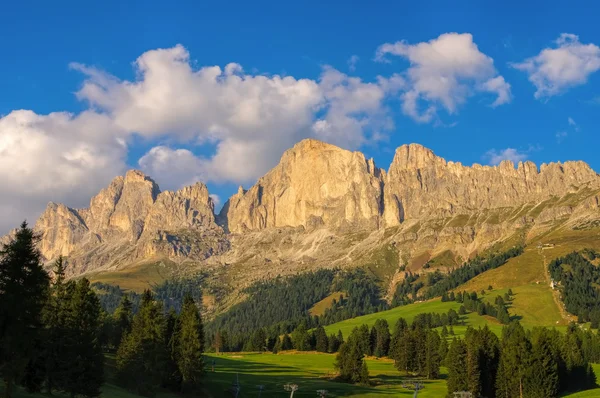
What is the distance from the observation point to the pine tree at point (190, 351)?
300 ft

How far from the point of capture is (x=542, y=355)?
10850 centimetres

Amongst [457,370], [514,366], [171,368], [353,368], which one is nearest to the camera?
[171,368]

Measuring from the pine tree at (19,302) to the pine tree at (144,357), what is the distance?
122ft

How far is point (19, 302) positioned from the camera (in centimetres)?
4331

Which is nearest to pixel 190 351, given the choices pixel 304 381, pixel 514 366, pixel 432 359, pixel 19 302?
pixel 304 381

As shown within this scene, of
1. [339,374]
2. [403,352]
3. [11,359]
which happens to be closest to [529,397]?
[339,374]

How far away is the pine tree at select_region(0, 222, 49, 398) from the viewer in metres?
42.5

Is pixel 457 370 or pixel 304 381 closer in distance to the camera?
pixel 457 370

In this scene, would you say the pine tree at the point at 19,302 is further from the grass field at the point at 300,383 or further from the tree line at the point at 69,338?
the grass field at the point at 300,383

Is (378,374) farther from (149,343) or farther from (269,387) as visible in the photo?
(149,343)

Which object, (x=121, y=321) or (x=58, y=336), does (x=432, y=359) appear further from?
(x=58, y=336)

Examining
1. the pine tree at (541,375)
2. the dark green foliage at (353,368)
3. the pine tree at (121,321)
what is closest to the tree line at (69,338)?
the pine tree at (121,321)

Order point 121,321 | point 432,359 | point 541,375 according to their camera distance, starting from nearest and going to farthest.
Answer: point 541,375, point 121,321, point 432,359

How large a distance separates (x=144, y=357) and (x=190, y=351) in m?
10.3
